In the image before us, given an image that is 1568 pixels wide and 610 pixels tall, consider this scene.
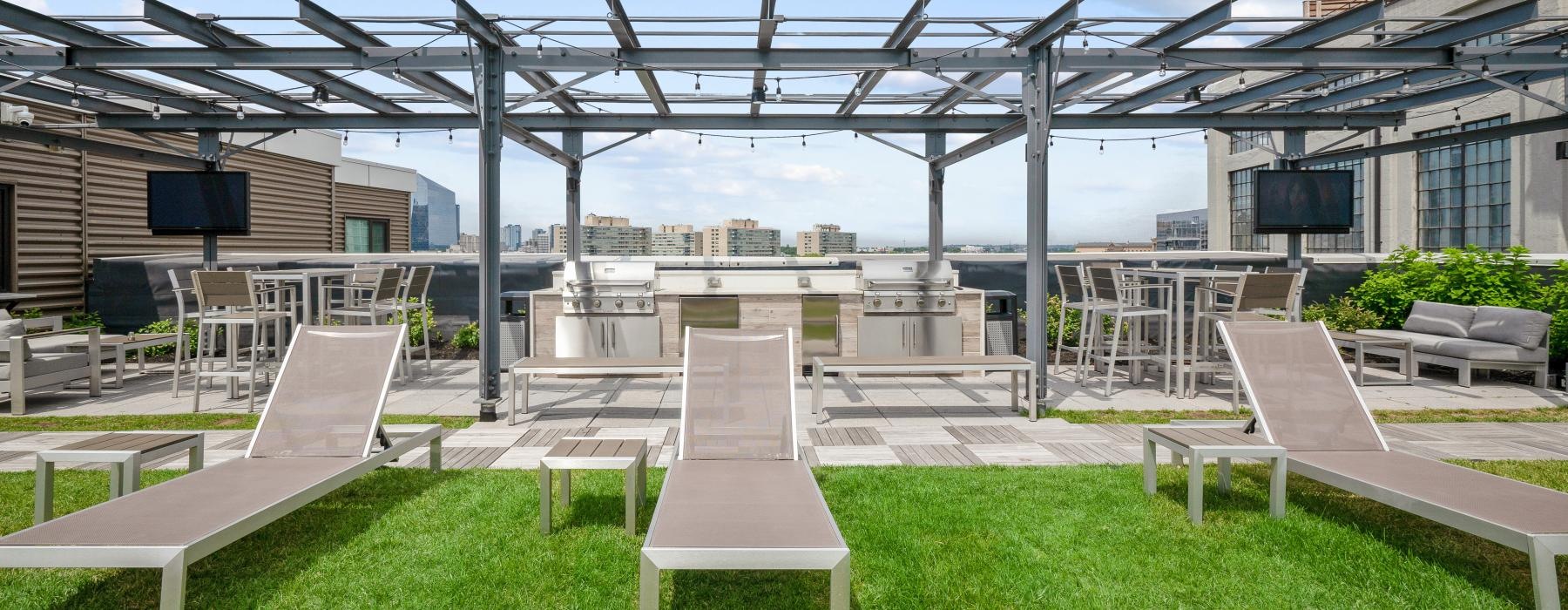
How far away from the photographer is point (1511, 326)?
7688 millimetres

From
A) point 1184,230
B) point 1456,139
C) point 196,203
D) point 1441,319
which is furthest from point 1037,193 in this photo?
point 1184,230

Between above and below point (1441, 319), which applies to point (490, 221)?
above

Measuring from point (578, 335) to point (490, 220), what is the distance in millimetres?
2276

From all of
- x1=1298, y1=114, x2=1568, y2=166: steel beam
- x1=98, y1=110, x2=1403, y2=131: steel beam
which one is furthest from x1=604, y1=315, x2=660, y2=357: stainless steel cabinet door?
x1=1298, y1=114, x2=1568, y2=166: steel beam

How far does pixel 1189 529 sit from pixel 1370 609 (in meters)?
0.82

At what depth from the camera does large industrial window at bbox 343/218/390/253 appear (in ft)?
56.2

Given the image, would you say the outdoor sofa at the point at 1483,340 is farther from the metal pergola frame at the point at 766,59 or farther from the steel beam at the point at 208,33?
the steel beam at the point at 208,33

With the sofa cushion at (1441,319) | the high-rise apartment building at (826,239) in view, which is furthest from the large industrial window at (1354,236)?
the sofa cushion at (1441,319)

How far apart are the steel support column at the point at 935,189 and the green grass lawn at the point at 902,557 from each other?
6.80 meters

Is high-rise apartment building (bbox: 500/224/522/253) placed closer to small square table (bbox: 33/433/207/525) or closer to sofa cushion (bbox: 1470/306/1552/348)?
small square table (bbox: 33/433/207/525)

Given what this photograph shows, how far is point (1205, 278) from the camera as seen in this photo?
755 centimetres

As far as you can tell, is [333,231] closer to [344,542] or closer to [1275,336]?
[344,542]

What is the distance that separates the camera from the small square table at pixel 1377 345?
7.58 metres

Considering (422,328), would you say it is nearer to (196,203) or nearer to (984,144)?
(196,203)
